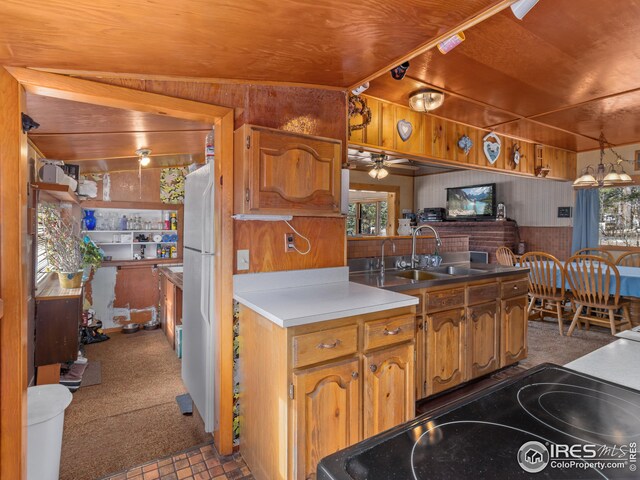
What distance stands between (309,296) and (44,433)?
4.50 ft

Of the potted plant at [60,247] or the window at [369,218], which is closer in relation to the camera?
the potted plant at [60,247]

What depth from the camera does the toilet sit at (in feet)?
5.30

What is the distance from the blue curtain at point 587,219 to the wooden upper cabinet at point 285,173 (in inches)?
202

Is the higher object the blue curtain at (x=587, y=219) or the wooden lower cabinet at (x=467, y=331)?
A: the blue curtain at (x=587, y=219)

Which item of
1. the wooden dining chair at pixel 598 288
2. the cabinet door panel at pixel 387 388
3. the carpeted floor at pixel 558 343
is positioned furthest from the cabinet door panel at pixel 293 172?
the wooden dining chair at pixel 598 288

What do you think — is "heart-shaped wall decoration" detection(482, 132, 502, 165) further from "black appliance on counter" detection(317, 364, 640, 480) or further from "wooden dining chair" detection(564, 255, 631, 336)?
"black appliance on counter" detection(317, 364, 640, 480)

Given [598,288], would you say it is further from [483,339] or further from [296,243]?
[296,243]

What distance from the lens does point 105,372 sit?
129 inches

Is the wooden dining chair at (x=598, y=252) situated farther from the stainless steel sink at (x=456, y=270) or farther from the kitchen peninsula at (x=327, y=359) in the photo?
the kitchen peninsula at (x=327, y=359)

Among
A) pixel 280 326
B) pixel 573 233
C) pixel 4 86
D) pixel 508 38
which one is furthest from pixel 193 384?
pixel 573 233

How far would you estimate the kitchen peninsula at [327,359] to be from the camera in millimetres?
1602

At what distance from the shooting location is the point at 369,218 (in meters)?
9.16

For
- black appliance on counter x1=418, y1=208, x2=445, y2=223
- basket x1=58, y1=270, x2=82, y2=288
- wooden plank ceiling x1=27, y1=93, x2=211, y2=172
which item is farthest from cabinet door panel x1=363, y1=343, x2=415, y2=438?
black appliance on counter x1=418, y1=208, x2=445, y2=223

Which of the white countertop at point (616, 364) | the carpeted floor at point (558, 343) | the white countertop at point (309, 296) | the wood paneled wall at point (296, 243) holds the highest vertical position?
the wood paneled wall at point (296, 243)
